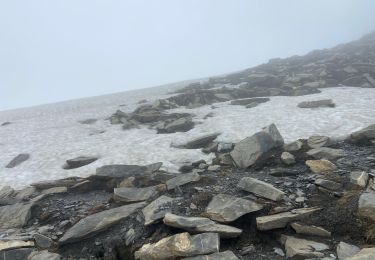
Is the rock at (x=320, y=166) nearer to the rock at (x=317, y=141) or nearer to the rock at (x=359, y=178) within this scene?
the rock at (x=359, y=178)

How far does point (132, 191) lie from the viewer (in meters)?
13.2

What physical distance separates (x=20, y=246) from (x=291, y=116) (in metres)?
17.7

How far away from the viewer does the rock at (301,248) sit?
8.06 metres

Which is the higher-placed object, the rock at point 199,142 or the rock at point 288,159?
the rock at point 199,142

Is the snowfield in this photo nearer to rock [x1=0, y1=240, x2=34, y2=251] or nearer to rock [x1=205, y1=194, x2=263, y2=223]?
rock [x1=205, y1=194, x2=263, y2=223]

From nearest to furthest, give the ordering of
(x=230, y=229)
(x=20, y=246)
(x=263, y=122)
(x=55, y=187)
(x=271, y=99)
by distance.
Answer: (x=230, y=229)
(x=20, y=246)
(x=55, y=187)
(x=263, y=122)
(x=271, y=99)

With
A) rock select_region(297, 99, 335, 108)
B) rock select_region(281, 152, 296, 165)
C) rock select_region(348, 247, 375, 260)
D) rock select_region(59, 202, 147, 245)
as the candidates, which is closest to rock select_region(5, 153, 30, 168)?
rock select_region(59, 202, 147, 245)

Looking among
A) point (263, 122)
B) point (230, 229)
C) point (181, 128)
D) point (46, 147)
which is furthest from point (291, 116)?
point (46, 147)

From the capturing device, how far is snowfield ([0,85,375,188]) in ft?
58.0

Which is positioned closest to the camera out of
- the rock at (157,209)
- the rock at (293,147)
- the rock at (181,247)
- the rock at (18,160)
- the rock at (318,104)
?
the rock at (181,247)

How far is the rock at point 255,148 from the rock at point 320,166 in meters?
2.20

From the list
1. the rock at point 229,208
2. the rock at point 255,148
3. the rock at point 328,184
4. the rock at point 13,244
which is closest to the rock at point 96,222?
the rock at point 13,244

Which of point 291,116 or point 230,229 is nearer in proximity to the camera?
point 230,229

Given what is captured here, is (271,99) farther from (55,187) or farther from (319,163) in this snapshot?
(55,187)
